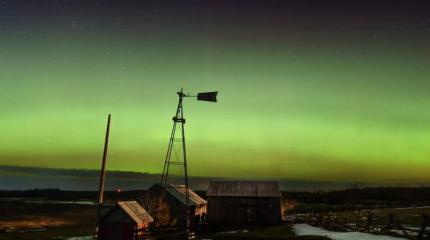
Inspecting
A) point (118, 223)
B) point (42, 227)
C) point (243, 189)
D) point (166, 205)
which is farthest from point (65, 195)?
point (118, 223)

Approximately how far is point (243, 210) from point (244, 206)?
22.0 inches

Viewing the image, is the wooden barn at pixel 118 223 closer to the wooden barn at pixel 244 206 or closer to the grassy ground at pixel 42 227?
the grassy ground at pixel 42 227

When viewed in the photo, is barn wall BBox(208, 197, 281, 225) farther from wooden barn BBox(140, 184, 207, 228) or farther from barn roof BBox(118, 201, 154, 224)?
barn roof BBox(118, 201, 154, 224)

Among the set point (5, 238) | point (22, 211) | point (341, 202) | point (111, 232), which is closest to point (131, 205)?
point (111, 232)

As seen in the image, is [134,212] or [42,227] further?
[42,227]

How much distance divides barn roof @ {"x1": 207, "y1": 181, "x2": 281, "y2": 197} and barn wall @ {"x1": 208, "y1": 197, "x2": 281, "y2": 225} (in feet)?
1.86

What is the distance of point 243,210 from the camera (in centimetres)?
5781

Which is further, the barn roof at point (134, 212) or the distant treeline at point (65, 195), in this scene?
the distant treeline at point (65, 195)

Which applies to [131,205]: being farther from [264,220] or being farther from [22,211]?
[22,211]

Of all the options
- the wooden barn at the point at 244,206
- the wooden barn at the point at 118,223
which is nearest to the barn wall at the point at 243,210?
the wooden barn at the point at 244,206

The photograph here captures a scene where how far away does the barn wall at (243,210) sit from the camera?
57.0 meters

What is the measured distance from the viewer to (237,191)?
59156mm

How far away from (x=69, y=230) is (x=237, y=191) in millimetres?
22646

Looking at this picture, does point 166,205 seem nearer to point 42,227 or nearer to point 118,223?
point 118,223
